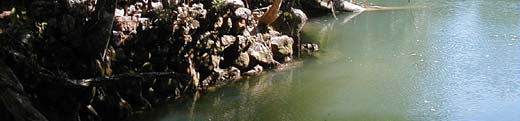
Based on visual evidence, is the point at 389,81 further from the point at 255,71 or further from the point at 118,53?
the point at 118,53

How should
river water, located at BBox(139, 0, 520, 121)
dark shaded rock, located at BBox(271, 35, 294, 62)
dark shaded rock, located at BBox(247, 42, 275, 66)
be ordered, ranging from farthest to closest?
dark shaded rock, located at BBox(271, 35, 294, 62), dark shaded rock, located at BBox(247, 42, 275, 66), river water, located at BBox(139, 0, 520, 121)

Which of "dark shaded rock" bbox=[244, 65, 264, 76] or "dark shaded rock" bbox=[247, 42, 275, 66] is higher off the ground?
"dark shaded rock" bbox=[247, 42, 275, 66]

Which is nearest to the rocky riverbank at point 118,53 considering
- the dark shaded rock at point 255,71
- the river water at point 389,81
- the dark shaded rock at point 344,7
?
the dark shaded rock at point 255,71

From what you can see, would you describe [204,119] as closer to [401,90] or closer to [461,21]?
[401,90]

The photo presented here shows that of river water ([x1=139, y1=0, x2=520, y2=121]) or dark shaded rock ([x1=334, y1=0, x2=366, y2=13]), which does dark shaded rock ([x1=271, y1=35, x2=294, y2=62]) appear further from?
dark shaded rock ([x1=334, y1=0, x2=366, y2=13])

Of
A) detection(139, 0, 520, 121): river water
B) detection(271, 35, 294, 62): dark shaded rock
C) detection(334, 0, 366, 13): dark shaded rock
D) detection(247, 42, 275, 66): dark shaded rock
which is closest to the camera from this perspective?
detection(139, 0, 520, 121): river water

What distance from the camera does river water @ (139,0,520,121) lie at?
11523 mm

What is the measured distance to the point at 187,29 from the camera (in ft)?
39.9

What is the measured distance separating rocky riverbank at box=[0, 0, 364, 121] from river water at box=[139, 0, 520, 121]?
1.65 ft

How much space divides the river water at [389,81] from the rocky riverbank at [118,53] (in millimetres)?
502

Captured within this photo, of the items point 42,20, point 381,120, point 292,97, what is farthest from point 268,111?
point 42,20

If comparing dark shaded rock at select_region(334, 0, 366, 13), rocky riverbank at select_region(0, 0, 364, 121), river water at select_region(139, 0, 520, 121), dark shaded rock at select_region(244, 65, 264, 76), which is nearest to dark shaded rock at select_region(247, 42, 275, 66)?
rocky riverbank at select_region(0, 0, 364, 121)

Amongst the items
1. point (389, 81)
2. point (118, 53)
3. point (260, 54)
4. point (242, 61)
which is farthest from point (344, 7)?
point (118, 53)

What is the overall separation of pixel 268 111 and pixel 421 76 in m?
4.32
